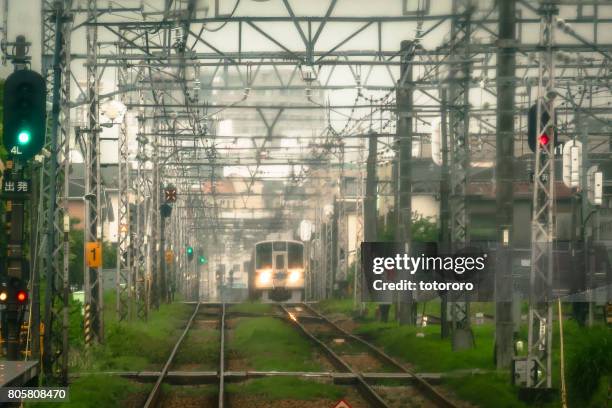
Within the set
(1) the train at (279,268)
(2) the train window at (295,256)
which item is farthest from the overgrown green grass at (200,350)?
(2) the train window at (295,256)

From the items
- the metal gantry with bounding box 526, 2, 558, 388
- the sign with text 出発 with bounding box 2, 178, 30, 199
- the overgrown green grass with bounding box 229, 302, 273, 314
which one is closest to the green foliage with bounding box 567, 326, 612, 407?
the metal gantry with bounding box 526, 2, 558, 388

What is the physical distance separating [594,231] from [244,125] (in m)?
87.3

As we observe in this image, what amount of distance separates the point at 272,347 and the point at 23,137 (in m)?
15.3

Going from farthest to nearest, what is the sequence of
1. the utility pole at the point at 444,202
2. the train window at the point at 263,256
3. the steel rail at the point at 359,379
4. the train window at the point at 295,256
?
the train window at the point at 295,256 < the train window at the point at 263,256 < the utility pole at the point at 444,202 < the steel rail at the point at 359,379

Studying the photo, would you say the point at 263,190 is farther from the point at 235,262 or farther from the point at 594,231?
the point at 594,231

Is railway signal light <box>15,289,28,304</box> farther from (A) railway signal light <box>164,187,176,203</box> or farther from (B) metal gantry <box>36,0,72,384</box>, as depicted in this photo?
(A) railway signal light <box>164,187,176,203</box>

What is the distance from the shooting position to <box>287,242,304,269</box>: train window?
50.4 metres

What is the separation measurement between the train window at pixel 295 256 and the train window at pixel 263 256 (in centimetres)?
88

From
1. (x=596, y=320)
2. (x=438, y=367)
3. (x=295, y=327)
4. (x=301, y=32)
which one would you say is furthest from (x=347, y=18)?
(x=295, y=327)

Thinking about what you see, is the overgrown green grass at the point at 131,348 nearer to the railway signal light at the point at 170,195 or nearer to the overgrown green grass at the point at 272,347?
the overgrown green grass at the point at 272,347

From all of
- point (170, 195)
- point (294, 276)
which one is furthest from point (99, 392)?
point (294, 276)

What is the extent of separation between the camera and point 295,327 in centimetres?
3216

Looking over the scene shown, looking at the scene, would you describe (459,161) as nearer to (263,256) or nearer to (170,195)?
(170,195)

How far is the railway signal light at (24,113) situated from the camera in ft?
33.9
